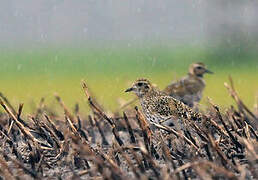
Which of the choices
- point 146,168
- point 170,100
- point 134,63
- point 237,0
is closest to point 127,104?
point 170,100

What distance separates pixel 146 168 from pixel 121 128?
1.90 meters

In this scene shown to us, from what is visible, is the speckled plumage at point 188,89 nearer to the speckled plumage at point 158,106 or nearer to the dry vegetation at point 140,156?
the speckled plumage at point 158,106

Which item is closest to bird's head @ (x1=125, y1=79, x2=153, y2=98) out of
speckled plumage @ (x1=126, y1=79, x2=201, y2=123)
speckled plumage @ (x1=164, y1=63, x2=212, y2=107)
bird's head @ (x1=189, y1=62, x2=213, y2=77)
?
speckled plumage @ (x1=126, y1=79, x2=201, y2=123)

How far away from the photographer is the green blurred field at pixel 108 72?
48.8 ft

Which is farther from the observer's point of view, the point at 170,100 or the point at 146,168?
the point at 170,100

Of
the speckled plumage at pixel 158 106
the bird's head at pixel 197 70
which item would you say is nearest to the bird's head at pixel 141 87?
the speckled plumage at pixel 158 106

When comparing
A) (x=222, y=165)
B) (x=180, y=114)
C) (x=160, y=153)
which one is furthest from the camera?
(x=180, y=114)

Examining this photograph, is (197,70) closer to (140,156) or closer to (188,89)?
(188,89)

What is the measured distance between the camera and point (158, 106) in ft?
17.6

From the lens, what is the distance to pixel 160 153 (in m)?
4.43

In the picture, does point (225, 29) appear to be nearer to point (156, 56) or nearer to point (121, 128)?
point (156, 56)

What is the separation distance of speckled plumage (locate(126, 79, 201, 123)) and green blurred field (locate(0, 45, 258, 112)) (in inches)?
253

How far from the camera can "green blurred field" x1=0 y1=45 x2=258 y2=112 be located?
1487 centimetres

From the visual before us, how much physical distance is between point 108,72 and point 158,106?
52.3 ft
